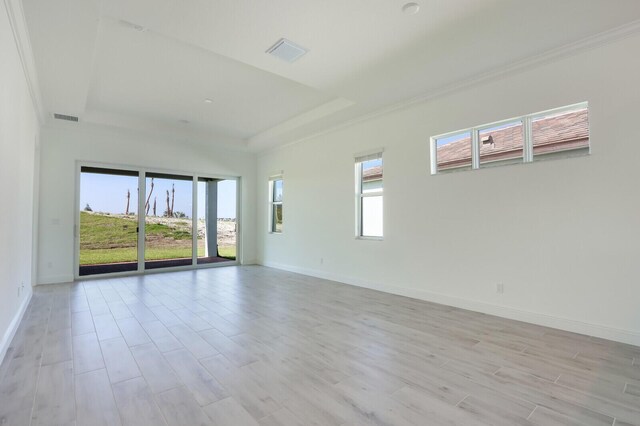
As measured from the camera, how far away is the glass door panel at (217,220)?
749 cm

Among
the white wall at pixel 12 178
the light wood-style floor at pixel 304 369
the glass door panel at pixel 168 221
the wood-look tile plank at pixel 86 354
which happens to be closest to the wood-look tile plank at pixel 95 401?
the light wood-style floor at pixel 304 369

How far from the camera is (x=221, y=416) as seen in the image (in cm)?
180

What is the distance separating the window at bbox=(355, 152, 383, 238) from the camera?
5.27 meters

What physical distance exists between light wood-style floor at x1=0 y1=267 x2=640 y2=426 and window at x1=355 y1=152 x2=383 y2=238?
5.24ft

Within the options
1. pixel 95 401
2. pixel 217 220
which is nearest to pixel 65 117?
pixel 217 220

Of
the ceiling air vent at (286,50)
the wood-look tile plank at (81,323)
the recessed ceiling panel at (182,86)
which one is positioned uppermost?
the recessed ceiling panel at (182,86)

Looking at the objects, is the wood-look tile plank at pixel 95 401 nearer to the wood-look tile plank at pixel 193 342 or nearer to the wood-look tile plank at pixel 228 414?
the wood-look tile plank at pixel 228 414

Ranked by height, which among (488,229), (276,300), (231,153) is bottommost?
(276,300)

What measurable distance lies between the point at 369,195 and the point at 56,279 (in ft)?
18.8

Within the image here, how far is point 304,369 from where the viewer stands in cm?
239

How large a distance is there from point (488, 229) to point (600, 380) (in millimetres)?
1898

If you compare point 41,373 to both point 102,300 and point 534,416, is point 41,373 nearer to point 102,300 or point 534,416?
point 102,300

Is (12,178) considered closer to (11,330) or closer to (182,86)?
(11,330)

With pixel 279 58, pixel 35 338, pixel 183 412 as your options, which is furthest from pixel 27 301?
pixel 279 58
